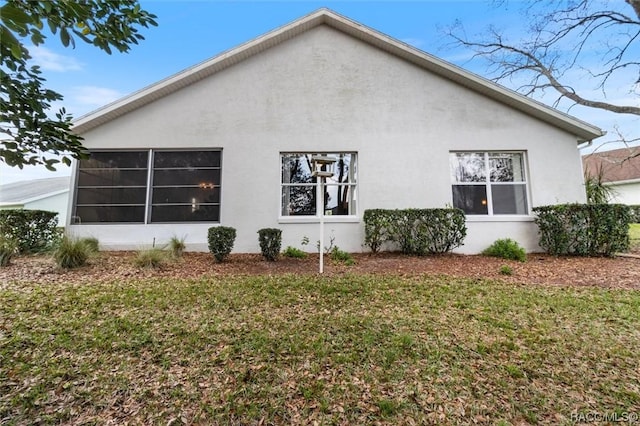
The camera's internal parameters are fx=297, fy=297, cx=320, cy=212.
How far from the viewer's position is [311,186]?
9375 mm

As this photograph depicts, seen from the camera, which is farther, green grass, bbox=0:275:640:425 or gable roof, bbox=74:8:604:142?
gable roof, bbox=74:8:604:142

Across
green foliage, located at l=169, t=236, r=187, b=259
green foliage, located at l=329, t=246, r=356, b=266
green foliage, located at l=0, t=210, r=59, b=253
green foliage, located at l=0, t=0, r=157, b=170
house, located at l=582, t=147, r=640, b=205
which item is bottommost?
green foliage, located at l=329, t=246, r=356, b=266

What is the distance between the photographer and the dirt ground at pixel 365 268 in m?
6.07

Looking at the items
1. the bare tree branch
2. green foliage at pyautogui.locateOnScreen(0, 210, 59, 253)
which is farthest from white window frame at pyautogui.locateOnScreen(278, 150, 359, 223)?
the bare tree branch

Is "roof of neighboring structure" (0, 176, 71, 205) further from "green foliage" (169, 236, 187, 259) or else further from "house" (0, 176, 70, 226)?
"green foliage" (169, 236, 187, 259)

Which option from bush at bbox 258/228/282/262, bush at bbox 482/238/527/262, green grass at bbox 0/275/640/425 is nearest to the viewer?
green grass at bbox 0/275/640/425

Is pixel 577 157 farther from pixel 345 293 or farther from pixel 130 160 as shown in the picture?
pixel 130 160

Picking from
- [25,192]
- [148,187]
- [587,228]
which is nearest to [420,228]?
[587,228]

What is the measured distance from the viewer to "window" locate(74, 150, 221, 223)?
358 inches

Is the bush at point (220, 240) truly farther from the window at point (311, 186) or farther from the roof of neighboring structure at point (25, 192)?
the roof of neighboring structure at point (25, 192)

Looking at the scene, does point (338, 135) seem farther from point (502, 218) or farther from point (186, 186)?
point (502, 218)

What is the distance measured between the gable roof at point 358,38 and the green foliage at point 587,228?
8.67ft

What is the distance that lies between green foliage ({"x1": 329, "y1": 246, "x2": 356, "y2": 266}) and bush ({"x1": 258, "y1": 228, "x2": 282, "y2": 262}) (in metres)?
1.60

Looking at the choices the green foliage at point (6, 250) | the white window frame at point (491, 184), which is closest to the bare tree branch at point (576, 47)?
the white window frame at point (491, 184)
